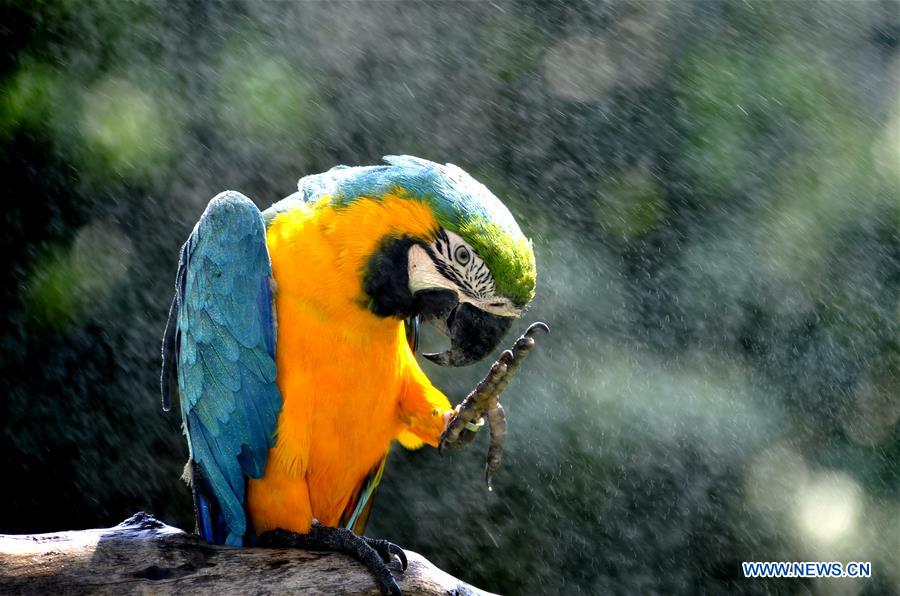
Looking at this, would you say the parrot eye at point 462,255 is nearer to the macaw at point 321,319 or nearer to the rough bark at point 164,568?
the macaw at point 321,319

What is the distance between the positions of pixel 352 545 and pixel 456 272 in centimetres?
72

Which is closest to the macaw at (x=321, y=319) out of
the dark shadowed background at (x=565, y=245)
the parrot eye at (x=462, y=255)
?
the parrot eye at (x=462, y=255)

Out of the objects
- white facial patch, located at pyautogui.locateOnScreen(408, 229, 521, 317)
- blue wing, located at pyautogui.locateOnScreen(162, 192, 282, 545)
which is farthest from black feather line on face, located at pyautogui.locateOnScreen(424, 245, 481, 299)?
blue wing, located at pyautogui.locateOnScreen(162, 192, 282, 545)

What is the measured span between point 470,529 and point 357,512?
197cm

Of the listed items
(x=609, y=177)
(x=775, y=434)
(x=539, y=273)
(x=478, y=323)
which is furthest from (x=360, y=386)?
(x=775, y=434)

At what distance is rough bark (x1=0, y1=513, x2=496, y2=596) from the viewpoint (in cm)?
220

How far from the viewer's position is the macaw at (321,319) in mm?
2271

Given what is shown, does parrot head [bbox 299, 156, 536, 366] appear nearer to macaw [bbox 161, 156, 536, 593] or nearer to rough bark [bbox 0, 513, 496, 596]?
macaw [bbox 161, 156, 536, 593]

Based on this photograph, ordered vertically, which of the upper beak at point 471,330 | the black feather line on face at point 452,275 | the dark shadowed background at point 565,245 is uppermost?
the black feather line on face at point 452,275

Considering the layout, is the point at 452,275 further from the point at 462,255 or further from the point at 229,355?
the point at 229,355

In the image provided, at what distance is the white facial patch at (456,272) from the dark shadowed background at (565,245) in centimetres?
221

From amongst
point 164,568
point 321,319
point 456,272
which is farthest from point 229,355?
point 456,272

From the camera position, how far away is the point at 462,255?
222 cm

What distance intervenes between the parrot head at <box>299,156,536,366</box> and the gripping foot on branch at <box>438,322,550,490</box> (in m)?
0.05
